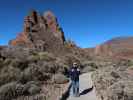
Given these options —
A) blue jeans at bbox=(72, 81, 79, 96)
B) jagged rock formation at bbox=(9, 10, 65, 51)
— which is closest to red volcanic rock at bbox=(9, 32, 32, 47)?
jagged rock formation at bbox=(9, 10, 65, 51)

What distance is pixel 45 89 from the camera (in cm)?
1608

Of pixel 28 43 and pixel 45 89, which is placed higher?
pixel 28 43

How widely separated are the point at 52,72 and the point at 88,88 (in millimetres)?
7650

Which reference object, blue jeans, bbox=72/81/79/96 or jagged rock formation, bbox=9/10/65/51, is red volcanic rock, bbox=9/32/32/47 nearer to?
jagged rock formation, bbox=9/10/65/51

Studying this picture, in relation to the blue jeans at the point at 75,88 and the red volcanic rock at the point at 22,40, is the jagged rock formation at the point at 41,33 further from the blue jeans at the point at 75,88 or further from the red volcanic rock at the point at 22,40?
the blue jeans at the point at 75,88

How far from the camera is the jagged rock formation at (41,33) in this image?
4569 centimetres

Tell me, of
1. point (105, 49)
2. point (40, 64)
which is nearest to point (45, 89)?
point (40, 64)

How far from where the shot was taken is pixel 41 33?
48.9 m

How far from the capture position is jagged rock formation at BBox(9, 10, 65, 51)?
45.7m

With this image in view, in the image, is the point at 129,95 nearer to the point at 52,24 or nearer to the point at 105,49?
the point at 52,24

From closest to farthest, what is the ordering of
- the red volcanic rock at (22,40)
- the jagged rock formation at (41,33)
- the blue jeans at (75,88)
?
the blue jeans at (75,88)
the red volcanic rock at (22,40)
the jagged rock formation at (41,33)

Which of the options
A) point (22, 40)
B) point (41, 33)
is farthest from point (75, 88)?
point (41, 33)

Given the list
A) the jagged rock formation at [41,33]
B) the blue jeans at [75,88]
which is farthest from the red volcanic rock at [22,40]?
the blue jeans at [75,88]

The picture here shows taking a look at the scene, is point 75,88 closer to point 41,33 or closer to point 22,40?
point 22,40
